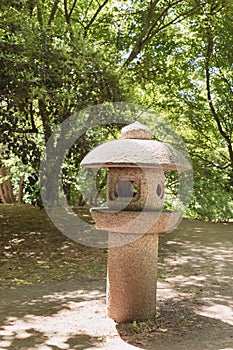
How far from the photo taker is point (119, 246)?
15.5ft

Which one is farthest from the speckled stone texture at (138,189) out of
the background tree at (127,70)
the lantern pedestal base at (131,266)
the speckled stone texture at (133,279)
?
the background tree at (127,70)

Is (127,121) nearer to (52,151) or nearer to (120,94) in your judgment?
(120,94)

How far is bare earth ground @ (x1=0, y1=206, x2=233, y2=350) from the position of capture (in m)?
4.35

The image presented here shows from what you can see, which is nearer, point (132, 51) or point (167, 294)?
point (167, 294)

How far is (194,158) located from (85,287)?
964 centimetres

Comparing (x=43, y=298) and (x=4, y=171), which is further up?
(x=4, y=171)

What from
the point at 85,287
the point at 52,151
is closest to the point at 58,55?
the point at 52,151

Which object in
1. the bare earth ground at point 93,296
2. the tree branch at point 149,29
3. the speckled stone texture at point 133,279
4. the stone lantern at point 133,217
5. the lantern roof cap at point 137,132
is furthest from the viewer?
the tree branch at point 149,29

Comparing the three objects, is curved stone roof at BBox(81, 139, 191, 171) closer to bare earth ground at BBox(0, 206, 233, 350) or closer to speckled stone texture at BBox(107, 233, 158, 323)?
speckled stone texture at BBox(107, 233, 158, 323)

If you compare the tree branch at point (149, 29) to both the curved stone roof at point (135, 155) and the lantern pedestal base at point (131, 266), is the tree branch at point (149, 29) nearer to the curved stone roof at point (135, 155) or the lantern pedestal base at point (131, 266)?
the curved stone roof at point (135, 155)

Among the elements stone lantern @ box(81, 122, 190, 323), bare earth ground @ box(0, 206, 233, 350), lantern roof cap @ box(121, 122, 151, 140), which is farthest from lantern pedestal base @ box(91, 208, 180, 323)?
lantern roof cap @ box(121, 122, 151, 140)

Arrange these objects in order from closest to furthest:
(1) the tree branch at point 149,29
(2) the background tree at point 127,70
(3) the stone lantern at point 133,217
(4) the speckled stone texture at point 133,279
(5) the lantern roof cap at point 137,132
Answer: (3) the stone lantern at point 133,217
(4) the speckled stone texture at point 133,279
(5) the lantern roof cap at point 137,132
(2) the background tree at point 127,70
(1) the tree branch at point 149,29

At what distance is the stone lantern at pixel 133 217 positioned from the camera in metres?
4.52

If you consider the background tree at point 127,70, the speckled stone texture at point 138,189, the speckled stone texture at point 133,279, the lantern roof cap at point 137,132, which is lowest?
the speckled stone texture at point 133,279
